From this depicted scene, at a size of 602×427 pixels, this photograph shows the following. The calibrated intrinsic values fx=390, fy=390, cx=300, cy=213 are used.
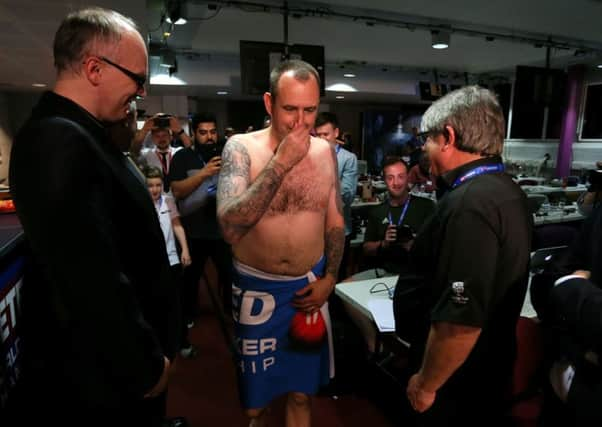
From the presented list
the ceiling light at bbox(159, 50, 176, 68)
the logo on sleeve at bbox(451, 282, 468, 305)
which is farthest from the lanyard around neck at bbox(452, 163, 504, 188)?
the ceiling light at bbox(159, 50, 176, 68)

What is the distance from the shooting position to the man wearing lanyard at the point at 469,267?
46.3 inches

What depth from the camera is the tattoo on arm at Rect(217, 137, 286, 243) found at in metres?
1.52

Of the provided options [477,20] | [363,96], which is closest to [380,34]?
[477,20]

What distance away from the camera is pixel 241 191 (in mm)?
1643

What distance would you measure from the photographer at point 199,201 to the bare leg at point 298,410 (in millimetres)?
1500

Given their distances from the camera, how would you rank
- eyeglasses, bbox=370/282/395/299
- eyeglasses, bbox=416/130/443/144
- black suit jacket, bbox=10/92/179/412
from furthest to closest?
eyeglasses, bbox=370/282/395/299 → eyeglasses, bbox=416/130/443/144 → black suit jacket, bbox=10/92/179/412

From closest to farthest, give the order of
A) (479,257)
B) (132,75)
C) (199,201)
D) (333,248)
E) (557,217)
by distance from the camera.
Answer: (132,75)
(479,257)
(333,248)
(199,201)
(557,217)

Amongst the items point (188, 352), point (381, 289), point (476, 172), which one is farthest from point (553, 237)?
point (188, 352)

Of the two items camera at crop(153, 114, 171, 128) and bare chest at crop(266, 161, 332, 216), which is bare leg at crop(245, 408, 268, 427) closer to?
bare chest at crop(266, 161, 332, 216)

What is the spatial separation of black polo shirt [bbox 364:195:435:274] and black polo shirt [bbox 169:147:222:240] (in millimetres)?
1260

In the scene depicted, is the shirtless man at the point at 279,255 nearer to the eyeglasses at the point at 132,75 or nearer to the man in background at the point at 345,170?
the eyeglasses at the point at 132,75

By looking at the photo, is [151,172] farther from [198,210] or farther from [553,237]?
[553,237]

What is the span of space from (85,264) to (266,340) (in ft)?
3.41

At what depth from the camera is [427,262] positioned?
4.41 feet
